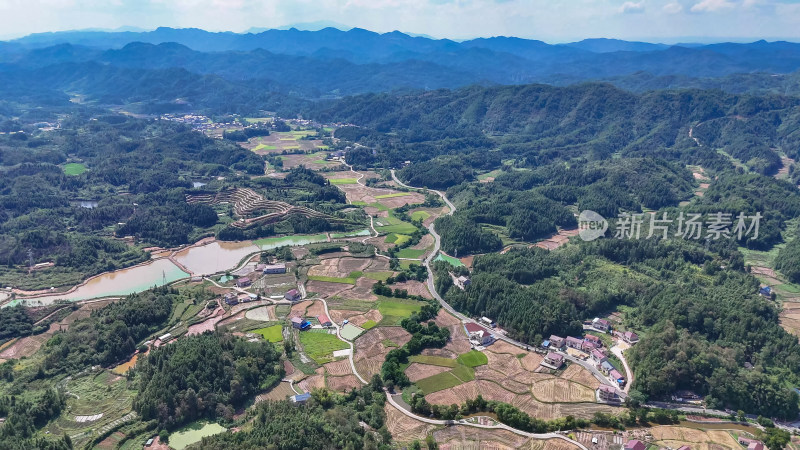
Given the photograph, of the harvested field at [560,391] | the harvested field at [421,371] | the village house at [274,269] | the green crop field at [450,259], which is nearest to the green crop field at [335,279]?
the village house at [274,269]

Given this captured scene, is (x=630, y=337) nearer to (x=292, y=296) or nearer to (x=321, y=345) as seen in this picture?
(x=321, y=345)

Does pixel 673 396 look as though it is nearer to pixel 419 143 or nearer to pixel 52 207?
pixel 52 207

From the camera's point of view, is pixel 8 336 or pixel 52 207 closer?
pixel 8 336

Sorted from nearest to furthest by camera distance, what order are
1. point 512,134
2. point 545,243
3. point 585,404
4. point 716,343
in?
1. point 585,404
2. point 716,343
3. point 545,243
4. point 512,134

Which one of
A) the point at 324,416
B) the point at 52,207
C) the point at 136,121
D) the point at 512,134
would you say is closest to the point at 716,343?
the point at 324,416

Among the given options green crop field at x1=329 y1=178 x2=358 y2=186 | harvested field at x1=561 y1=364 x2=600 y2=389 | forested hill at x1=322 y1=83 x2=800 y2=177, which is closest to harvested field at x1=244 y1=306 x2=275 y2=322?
harvested field at x1=561 y1=364 x2=600 y2=389

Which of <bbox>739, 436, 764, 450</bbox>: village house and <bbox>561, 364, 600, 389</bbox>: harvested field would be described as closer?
<bbox>739, 436, 764, 450</bbox>: village house

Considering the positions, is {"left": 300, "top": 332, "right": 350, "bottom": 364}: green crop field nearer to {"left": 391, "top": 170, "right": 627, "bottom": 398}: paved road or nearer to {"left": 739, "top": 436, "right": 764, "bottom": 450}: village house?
{"left": 391, "top": 170, "right": 627, "bottom": 398}: paved road

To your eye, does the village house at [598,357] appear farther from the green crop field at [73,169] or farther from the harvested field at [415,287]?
the green crop field at [73,169]
